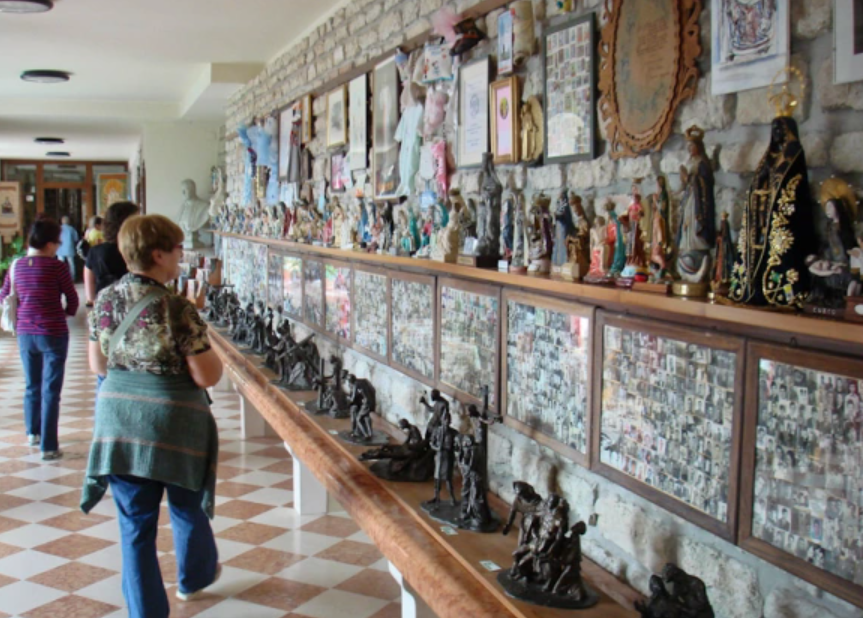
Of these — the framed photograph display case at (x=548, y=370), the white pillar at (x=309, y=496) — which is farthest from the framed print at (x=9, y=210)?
the framed photograph display case at (x=548, y=370)

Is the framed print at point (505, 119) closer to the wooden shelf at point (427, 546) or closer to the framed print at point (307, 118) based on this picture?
the wooden shelf at point (427, 546)

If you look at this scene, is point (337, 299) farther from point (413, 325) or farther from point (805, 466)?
point (805, 466)

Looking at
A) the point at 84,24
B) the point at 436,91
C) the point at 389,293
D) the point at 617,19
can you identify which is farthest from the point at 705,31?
the point at 84,24

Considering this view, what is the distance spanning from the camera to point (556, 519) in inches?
94.7

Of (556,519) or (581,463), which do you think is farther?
(581,463)

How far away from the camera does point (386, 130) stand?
15.2ft

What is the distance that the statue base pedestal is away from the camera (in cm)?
231

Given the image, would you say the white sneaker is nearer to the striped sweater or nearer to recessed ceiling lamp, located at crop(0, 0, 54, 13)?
the striped sweater

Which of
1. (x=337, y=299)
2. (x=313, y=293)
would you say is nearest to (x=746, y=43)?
(x=337, y=299)

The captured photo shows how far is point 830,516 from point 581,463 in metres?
0.96

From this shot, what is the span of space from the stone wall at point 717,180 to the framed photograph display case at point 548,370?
0.13 meters

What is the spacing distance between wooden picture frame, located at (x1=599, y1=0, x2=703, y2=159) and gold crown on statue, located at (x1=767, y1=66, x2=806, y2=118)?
31 cm

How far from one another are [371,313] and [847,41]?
3.28m

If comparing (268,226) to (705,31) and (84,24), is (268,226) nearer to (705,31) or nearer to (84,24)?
(84,24)
